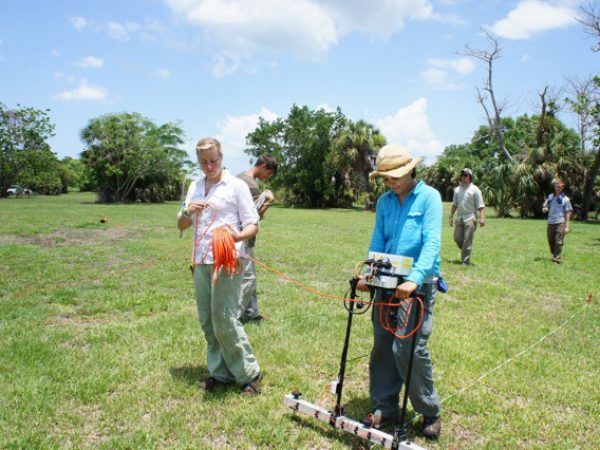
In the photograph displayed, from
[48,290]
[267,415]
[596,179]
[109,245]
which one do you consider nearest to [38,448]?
[267,415]

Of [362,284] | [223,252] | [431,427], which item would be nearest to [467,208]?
[431,427]

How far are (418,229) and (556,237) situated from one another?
399 inches

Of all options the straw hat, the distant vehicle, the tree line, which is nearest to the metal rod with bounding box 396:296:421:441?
the straw hat

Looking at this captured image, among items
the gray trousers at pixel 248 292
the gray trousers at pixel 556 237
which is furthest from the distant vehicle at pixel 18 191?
the gray trousers at pixel 248 292

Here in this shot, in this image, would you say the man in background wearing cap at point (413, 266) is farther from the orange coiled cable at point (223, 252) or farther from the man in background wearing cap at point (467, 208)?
the man in background wearing cap at point (467, 208)

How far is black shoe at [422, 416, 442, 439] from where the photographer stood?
3.53m

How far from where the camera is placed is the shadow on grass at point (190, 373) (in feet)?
14.4

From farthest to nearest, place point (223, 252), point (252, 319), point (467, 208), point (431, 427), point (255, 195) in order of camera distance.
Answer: point (467, 208), point (252, 319), point (255, 195), point (223, 252), point (431, 427)

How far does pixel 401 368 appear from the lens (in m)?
3.44

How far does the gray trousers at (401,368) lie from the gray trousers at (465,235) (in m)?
7.70

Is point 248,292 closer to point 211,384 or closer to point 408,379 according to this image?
point 211,384

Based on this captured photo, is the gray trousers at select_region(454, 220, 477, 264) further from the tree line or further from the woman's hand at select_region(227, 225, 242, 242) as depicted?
the tree line

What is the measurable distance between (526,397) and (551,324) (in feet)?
8.86

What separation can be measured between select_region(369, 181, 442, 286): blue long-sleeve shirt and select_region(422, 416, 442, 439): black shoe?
44.9 inches
